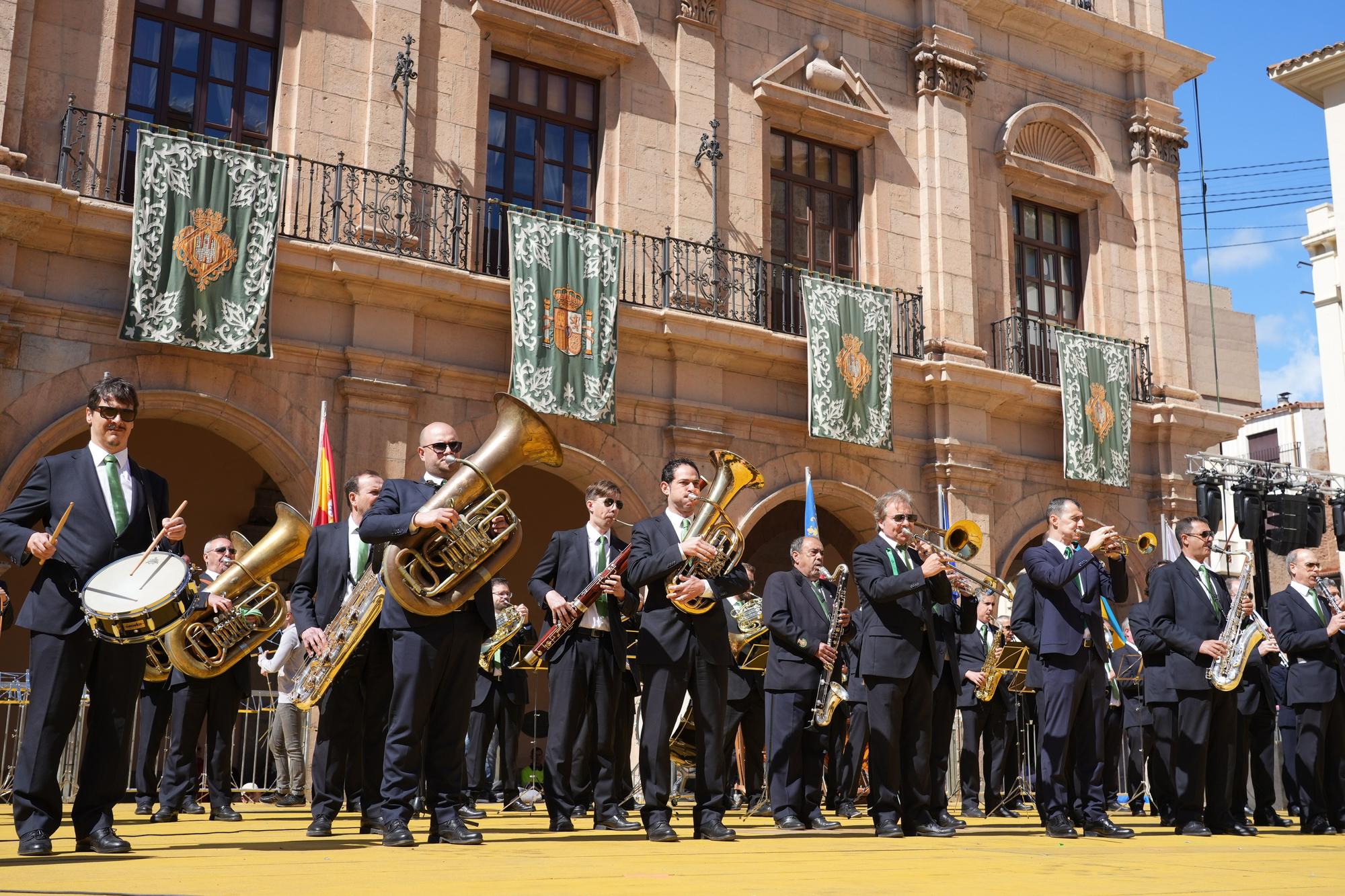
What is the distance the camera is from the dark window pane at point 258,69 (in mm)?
14398

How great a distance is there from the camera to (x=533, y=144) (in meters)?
16.0

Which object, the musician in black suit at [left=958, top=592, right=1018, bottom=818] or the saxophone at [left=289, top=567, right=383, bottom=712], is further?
the musician in black suit at [left=958, top=592, right=1018, bottom=818]

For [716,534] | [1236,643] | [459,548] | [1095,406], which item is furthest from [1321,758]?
[1095,406]

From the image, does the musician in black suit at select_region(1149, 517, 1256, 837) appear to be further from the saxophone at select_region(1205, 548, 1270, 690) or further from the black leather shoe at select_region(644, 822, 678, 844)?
the black leather shoe at select_region(644, 822, 678, 844)

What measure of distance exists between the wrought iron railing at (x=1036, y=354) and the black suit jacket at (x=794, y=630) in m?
10.0

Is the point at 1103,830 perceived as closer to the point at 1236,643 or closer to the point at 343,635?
the point at 1236,643

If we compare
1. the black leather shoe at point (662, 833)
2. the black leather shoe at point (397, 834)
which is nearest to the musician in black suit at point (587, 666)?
the black leather shoe at point (662, 833)

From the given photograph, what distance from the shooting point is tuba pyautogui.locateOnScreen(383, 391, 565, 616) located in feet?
19.2

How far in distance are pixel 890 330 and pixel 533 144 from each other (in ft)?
16.5

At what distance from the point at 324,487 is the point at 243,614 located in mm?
5102

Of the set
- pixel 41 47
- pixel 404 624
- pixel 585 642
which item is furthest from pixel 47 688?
pixel 41 47

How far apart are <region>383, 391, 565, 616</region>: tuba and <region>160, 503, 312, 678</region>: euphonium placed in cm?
233

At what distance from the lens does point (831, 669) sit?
9.00 meters

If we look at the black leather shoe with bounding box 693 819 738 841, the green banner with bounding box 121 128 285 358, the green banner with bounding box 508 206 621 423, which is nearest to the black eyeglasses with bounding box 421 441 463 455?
the black leather shoe with bounding box 693 819 738 841
